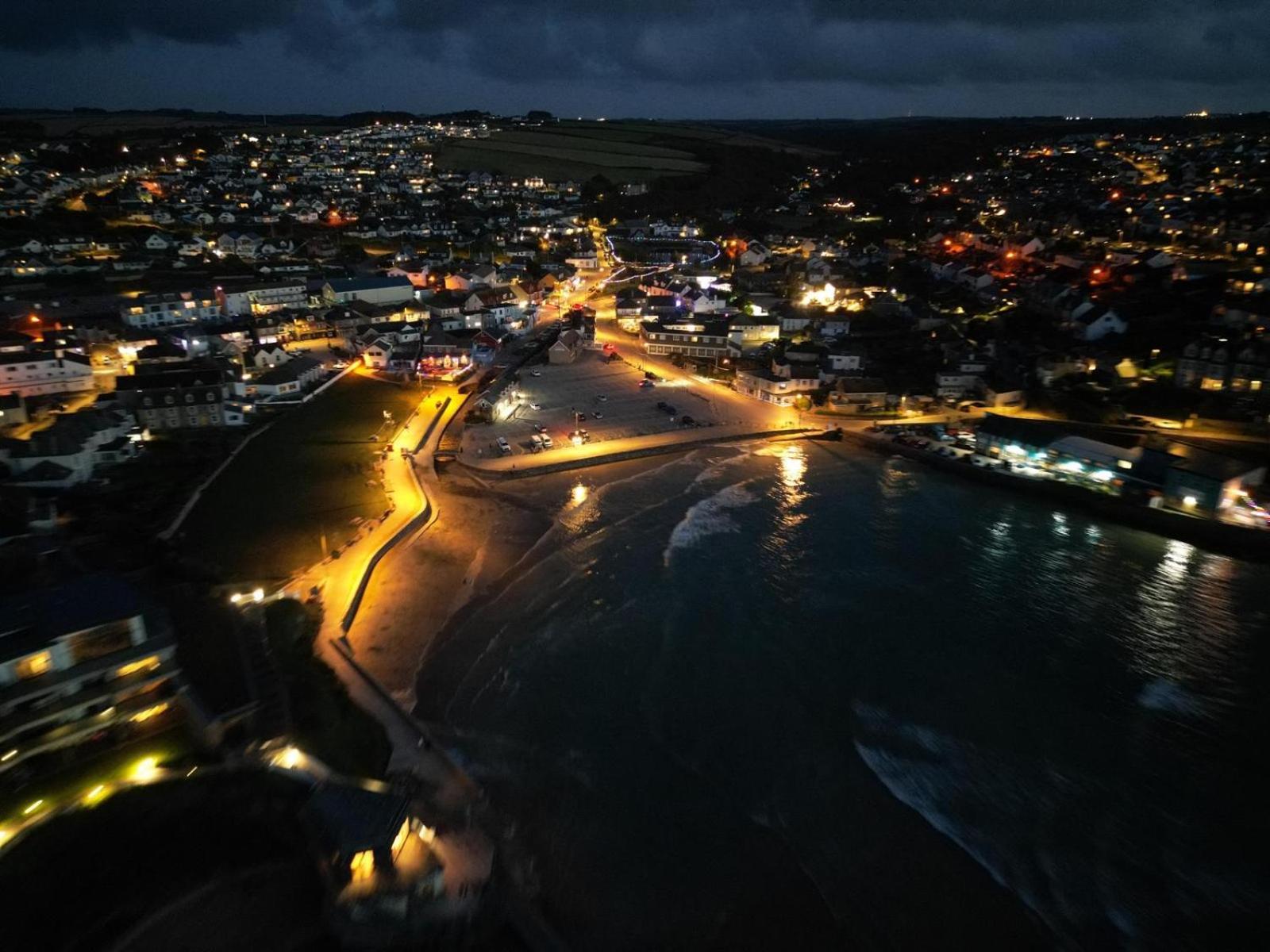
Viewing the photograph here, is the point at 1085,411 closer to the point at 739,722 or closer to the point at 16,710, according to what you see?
the point at 739,722

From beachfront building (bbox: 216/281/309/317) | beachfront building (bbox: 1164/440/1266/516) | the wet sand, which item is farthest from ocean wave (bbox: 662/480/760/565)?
beachfront building (bbox: 216/281/309/317)

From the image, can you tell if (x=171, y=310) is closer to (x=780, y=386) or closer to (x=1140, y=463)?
(x=780, y=386)

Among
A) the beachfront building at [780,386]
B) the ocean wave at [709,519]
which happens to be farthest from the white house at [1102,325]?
the ocean wave at [709,519]

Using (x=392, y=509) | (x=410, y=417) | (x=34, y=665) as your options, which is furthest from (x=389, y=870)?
(x=410, y=417)

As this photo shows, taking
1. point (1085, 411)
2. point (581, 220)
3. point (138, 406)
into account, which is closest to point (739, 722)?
point (1085, 411)

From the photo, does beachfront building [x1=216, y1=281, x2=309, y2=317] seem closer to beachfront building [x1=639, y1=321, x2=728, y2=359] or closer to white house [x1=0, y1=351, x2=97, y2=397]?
white house [x1=0, y1=351, x2=97, y2=397]

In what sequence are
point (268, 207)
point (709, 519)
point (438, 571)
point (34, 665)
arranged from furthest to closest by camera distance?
1. point (268, 207)
2. point (709, 519)
3. point (438, 571)
4. point (34, 665)
